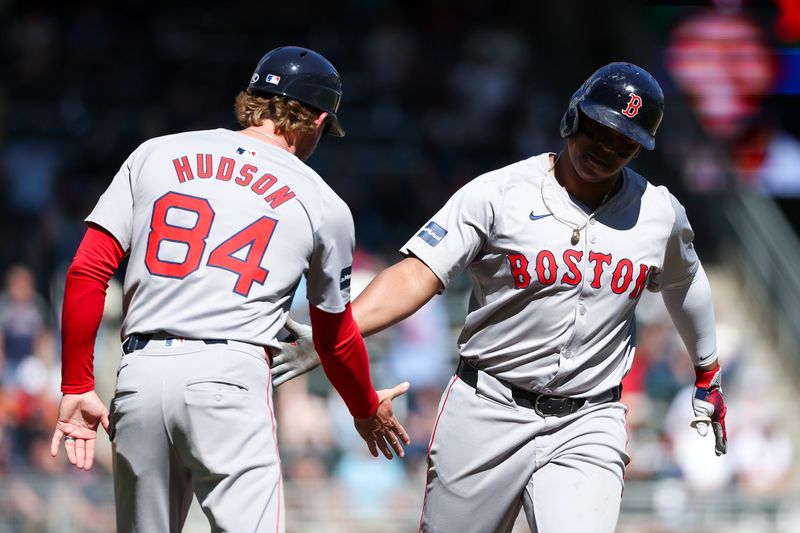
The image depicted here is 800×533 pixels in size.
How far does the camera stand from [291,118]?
436 cm

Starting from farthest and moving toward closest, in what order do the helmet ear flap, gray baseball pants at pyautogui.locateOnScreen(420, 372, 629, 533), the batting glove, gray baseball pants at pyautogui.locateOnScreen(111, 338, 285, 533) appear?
the batting glove, the helmet ear flap, gray baseball pants at pyautogui.locateOnScreen(420, 372, 629, 533), gray baseball pants at pyautogui.locateOnScreen(111, 338, 285, 533)

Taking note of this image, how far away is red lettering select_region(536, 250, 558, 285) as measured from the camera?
461cm

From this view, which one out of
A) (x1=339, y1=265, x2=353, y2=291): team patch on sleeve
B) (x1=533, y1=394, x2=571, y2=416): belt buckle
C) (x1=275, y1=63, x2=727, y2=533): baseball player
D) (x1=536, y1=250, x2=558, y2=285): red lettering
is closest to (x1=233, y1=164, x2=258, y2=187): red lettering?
(x1=339, y1=265, x2=353, y2=291): team patch on sleeve

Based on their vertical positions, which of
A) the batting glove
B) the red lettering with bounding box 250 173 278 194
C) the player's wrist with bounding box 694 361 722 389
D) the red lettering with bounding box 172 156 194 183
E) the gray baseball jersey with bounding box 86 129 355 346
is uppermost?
the red lettering with bounding box 172 156 194 183

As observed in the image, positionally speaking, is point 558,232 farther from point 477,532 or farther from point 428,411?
point 428,411

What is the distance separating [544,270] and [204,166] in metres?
1.31

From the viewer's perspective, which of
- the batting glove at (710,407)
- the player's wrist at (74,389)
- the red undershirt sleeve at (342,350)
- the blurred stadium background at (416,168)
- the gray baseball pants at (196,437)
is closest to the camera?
the gray baseball pants at (196,437)

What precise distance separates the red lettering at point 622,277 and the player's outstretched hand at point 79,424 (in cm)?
187

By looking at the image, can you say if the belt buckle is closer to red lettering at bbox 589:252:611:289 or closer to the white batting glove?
red lettering at bbox 589:252:611:289

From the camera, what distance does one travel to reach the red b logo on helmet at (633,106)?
15.0 ft

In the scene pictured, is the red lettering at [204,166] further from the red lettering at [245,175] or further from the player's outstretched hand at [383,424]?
the player's outstretched hand at [383,424]

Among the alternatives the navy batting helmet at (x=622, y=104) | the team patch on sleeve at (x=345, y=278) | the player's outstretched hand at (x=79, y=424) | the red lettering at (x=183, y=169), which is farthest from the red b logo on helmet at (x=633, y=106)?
the player's outstretched hand at (x=79, y=424)

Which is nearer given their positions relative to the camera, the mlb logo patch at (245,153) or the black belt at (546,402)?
the mlb logo patch at (245,153)

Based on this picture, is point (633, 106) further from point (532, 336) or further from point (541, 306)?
point (532, 336)
